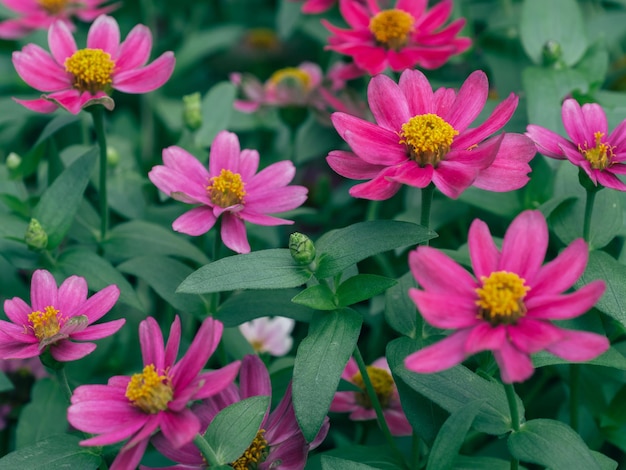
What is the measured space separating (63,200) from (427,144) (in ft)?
1.43

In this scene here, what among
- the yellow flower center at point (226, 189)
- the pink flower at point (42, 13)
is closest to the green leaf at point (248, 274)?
the yellow flower center at point (226, 189)

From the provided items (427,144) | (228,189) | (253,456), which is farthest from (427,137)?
(253,456)

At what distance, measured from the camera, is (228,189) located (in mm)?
895

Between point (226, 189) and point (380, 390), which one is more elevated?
point (226, 189)

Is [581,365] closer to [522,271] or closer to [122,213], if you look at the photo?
[522,271]

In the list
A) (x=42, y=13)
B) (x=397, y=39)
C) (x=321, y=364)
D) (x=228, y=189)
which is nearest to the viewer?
(x=321, y=364)

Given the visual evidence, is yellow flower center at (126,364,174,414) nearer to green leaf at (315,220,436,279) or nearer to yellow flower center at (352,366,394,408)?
green leaf at (315,220,436,279)

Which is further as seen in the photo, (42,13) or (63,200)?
(42,13)

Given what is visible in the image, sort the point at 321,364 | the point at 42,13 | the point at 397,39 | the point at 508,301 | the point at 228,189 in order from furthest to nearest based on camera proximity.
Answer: the point at 42,13 < the point at 397,39 < the point at 228,189 < the point at 321,364 < the point at 508,301

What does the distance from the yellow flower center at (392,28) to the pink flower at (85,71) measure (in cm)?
33

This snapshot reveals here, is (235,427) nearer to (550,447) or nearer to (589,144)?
(550,447)

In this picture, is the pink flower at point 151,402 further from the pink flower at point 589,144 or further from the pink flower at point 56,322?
the pink flower at point 589,144

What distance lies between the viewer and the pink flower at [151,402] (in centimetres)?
63

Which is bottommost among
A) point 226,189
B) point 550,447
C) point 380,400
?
point 380,400
